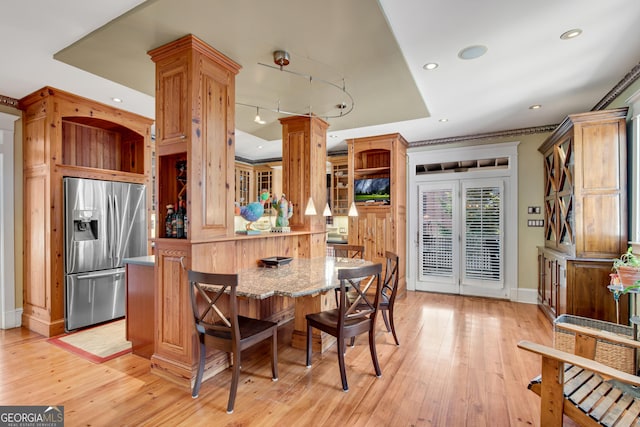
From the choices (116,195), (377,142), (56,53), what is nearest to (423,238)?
(377,142)

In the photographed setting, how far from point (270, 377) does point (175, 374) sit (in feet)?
2.46

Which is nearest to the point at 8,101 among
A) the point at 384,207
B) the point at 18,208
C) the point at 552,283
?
the point at 18,208

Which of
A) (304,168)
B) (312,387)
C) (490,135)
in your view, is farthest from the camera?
(490,135)

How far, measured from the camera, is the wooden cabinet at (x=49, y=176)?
3.40 metres

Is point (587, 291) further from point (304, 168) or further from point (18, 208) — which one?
point (18, 208)

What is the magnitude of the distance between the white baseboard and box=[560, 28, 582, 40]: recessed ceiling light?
6143mm

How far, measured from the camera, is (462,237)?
16.9ft

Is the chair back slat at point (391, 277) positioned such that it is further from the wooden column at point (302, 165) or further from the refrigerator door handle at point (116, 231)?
the refrigerator door handle at point (116, 231)

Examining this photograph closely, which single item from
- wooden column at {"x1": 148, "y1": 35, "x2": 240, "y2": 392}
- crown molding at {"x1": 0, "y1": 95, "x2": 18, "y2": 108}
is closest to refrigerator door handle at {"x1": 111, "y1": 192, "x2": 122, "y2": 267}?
crown molding at {"x1": 0, "y1": 95, "x2": 18, "y2": 108}

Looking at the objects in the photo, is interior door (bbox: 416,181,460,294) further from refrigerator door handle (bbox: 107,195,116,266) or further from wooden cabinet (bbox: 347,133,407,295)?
refrigerator door handle (bbox: 107,195,116,266)

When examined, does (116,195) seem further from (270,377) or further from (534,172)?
(534,172)

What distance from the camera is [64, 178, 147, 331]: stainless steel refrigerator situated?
3.51m

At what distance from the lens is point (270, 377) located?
2520mm

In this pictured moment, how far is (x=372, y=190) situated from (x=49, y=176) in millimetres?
4377
